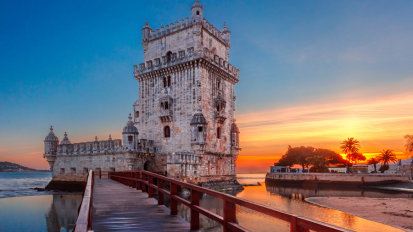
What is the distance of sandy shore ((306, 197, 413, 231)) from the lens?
19.9 metres

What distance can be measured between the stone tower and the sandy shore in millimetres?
12362

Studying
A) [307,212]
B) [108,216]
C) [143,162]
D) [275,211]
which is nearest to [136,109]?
[143,162]

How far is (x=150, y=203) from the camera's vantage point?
1106 centimetres

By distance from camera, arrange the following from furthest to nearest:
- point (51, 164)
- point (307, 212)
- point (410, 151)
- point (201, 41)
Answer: point (410, 151), point (51, 164), point (201, 41), point (307, 212)

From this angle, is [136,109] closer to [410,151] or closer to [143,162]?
[143,162]

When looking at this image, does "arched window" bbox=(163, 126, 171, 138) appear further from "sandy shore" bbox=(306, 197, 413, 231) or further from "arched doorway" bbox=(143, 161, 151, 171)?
"sandy shore" bbox=(306, 197, 413, 231)

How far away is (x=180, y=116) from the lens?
34.5 metres

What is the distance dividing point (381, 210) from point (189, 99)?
68.9 ft

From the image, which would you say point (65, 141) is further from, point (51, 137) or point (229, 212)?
point (229, 212)

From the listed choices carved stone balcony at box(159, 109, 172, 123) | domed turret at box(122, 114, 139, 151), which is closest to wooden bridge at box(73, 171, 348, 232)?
domed turret at box(122, 114, 139, 151)

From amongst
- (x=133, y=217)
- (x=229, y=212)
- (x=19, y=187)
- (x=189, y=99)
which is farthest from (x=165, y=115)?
(x=19, y=187)

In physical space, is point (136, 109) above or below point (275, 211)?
above

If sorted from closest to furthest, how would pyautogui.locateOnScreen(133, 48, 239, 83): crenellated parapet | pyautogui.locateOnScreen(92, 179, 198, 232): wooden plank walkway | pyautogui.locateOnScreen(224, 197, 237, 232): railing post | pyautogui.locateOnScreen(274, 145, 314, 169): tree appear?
pyautogui.locateOnScreen(224, 197, 237, 232): railing post < pyautogui.locateOnScreen(92, 179, 198, 232): wooden plank walkway < pyautogui.locateOnScreen(133, 48, 239, 83): crenellated parapet < pyautogui.locateOnScreen(274, 145, 314, 169): tree

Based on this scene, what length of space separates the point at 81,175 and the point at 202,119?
1840 cm
